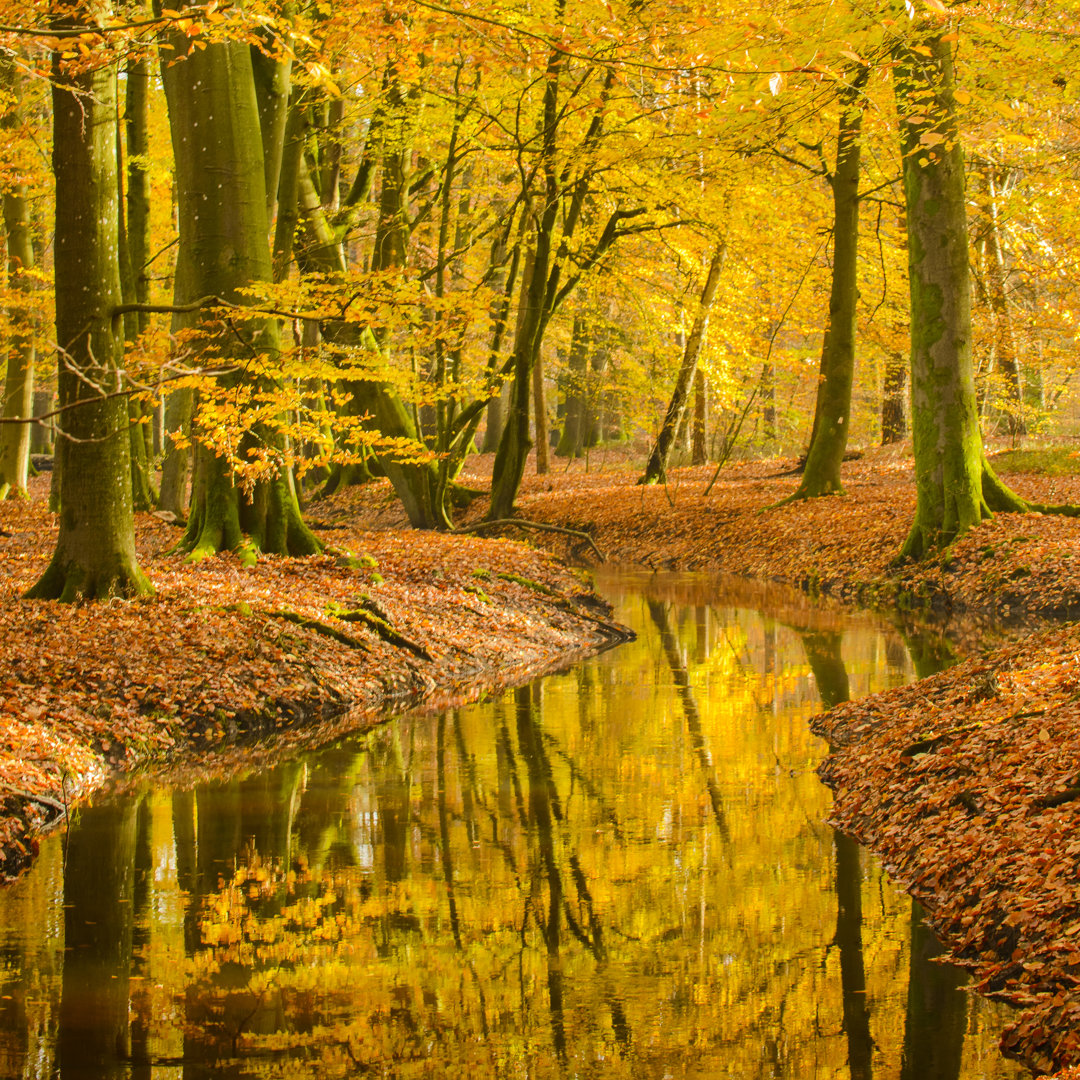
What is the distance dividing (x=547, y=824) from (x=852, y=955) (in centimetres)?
234

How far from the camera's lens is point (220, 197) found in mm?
11594

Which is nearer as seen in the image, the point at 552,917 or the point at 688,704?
the point at 552,917

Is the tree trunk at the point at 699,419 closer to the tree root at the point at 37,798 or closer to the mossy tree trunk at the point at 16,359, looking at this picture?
the mossy tree trunk at the point at 16,359

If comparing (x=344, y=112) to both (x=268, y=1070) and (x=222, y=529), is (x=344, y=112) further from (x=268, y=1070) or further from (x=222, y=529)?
(x=268, y=1070)

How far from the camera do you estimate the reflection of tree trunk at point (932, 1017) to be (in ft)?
13.1

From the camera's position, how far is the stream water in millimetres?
4129

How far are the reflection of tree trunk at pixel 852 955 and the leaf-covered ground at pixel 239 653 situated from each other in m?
4.22

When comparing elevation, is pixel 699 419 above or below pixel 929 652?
above

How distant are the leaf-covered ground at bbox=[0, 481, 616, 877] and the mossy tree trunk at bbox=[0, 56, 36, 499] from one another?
6.85 meters

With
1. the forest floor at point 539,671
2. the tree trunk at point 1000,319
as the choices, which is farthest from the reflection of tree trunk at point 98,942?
the tree trunk at point 1000,319

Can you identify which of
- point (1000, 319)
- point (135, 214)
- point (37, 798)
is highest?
point (135, 214)

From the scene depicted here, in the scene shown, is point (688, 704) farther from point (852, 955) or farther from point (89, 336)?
point (89, 336)

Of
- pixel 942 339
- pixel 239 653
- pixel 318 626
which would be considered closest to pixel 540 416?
pixel 942 339

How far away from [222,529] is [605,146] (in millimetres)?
8123
